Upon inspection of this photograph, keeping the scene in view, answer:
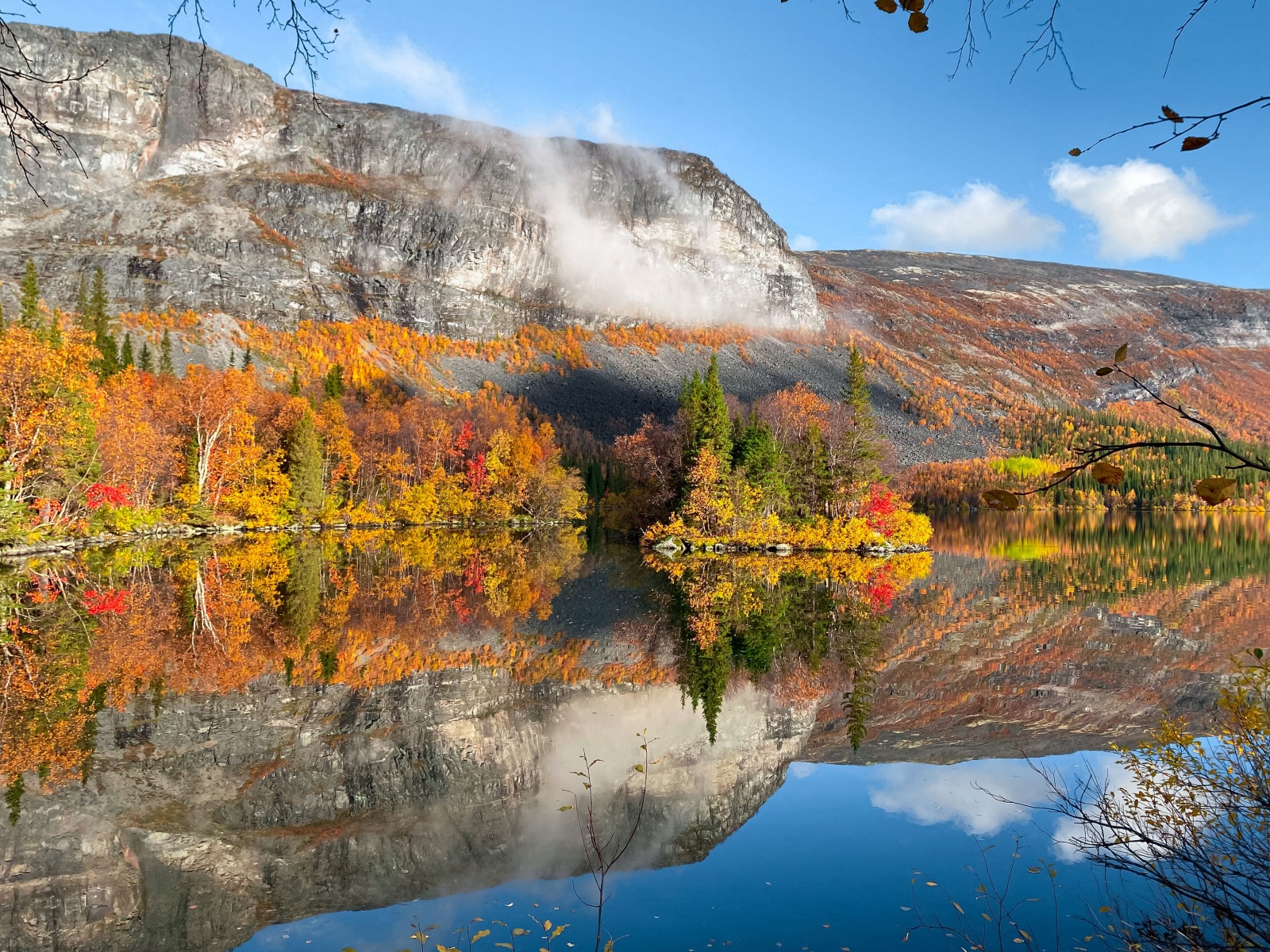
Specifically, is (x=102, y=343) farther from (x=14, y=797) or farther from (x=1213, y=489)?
(x=1213, y=489)

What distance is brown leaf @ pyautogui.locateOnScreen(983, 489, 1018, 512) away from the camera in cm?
246

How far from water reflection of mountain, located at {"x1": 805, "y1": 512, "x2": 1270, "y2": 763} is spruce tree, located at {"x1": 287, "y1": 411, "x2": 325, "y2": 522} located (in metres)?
44.3

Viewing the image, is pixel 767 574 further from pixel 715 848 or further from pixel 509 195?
pixel 509 195

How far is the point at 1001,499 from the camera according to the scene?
102 inches

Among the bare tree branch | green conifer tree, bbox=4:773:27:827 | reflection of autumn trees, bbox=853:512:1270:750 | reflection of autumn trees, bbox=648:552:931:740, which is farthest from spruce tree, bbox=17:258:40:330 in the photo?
the bare tree branch

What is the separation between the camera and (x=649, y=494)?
2210 inches

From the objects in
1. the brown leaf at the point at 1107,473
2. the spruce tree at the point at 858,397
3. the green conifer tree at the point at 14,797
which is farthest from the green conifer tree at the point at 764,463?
the brown leaf at the point at 1107,473

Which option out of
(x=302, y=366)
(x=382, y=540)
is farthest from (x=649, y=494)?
(x=302, y=366)

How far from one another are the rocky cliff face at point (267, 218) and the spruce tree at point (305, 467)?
3176 inches

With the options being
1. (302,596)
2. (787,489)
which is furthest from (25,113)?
(787,489)

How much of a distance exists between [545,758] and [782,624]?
10294 mm

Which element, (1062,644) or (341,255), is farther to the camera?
(341,255)

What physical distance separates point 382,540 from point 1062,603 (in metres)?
38.1

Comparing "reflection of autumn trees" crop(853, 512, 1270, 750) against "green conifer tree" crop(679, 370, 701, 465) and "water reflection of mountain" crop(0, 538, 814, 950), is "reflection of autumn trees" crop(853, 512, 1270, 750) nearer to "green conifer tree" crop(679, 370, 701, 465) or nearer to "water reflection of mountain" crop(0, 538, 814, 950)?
"water reflection of mountain" crop(0, 538, 814, 950)
